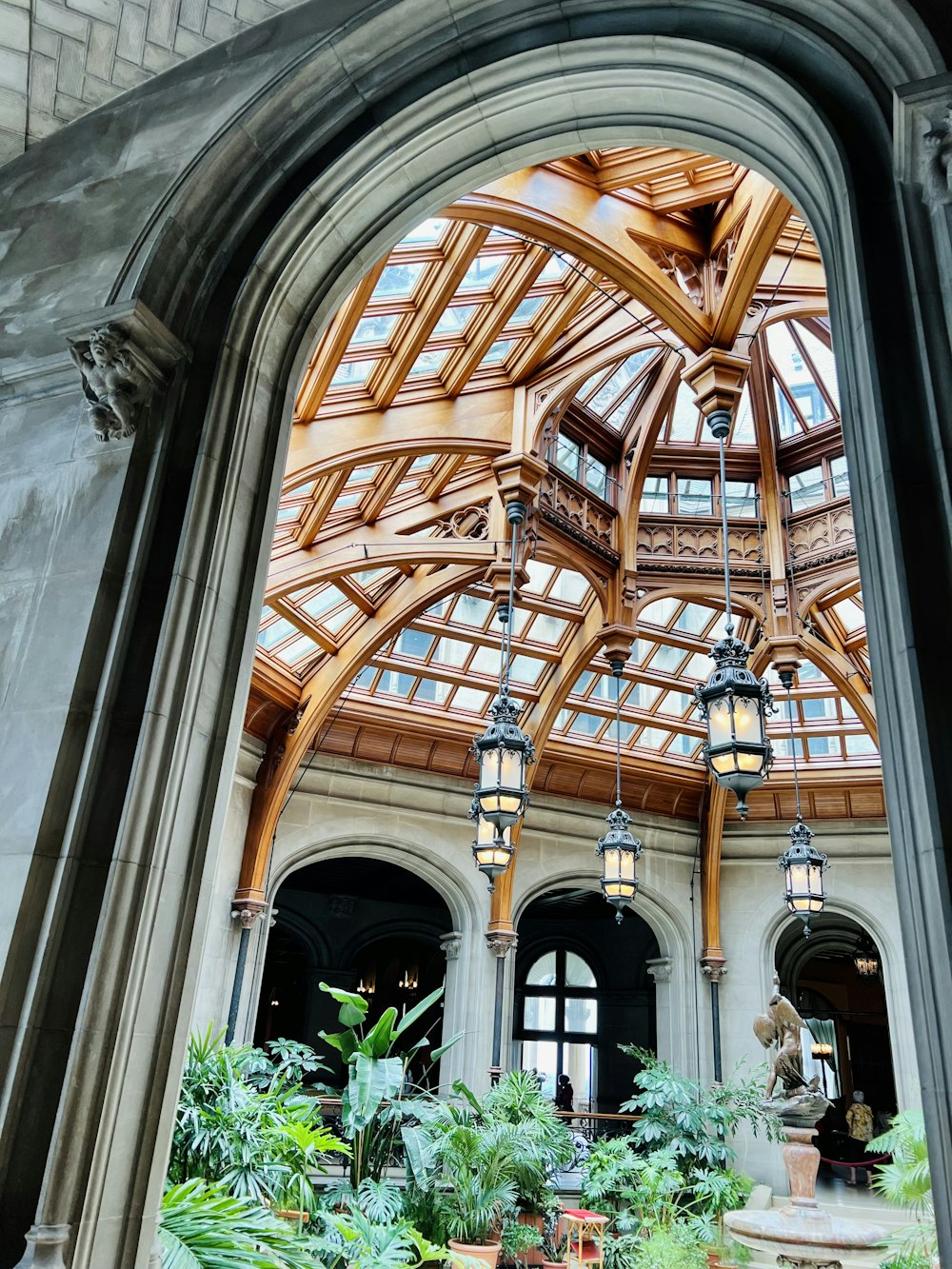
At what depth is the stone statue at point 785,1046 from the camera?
8.42 m

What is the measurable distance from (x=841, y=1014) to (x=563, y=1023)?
652cm

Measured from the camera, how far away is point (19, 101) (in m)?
4.71

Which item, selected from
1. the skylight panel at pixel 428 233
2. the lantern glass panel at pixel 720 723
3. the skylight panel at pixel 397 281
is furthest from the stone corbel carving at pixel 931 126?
the skylight panel at pixel 397 281

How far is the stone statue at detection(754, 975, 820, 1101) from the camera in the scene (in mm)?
8422

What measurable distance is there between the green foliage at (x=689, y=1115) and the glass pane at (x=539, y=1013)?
677cm

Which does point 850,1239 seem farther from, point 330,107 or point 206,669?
point 330,107

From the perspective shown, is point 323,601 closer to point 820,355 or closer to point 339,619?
point 339,619

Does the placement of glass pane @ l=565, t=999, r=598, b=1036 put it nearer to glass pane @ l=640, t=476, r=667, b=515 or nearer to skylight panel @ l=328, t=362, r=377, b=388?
glass pane @ l=640, t=476, r=667, b=515

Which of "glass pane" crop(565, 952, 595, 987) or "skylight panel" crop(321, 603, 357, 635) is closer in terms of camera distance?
"skylight panel" crop(321, 603, 357, 635)

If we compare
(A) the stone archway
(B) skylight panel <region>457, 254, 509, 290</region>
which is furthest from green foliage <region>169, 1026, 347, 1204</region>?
(B) skylight panel <region>457, 254, 509, 290</region>

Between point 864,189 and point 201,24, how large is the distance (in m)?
3.22

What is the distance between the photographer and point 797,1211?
7.40m

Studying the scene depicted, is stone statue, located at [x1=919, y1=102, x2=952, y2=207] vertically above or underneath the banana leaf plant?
above

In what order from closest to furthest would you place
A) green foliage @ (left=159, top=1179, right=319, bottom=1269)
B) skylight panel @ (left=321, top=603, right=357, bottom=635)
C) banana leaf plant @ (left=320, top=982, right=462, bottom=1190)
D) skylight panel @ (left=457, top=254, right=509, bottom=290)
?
1. green foliage @ (left=159, top=1179, right=319, bottom=1269)
2. banana leaf plant @ (left=320, top=982, right=462, bottom=1190)
3. skylight panel @ (left=457, top=254, right=509, bottom=290)
4. skylight panel @ (left=321, top=603, right=357, bottom=635)
